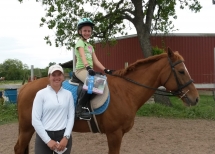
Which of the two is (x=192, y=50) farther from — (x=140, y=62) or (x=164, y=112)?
(x=140, y=62)

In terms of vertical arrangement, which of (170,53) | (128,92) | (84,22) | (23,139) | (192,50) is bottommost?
(23,139)

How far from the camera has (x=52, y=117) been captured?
3.05 metres

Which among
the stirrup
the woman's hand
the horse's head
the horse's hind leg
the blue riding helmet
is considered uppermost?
the blue riding helmet

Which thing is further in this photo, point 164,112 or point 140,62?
point 164,112

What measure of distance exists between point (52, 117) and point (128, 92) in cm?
163

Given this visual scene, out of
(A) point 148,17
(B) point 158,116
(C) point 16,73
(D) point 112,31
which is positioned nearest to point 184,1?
(A) point 148,17

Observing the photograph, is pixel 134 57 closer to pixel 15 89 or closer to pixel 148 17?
pixel 148 17

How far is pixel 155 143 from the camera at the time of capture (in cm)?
666

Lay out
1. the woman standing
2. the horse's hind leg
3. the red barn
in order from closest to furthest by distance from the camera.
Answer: the woman standing
the horse's hind leg
the red barn

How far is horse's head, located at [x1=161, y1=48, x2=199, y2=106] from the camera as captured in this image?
4035 millimetres

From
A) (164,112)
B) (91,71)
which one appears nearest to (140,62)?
(91,71)

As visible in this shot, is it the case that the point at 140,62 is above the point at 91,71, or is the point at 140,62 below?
above

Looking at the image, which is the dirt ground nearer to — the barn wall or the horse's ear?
the horse's ear

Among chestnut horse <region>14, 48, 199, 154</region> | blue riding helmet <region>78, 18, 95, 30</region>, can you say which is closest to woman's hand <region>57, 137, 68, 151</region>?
chestnut horse <region>14, 48, 199, 154</region>
